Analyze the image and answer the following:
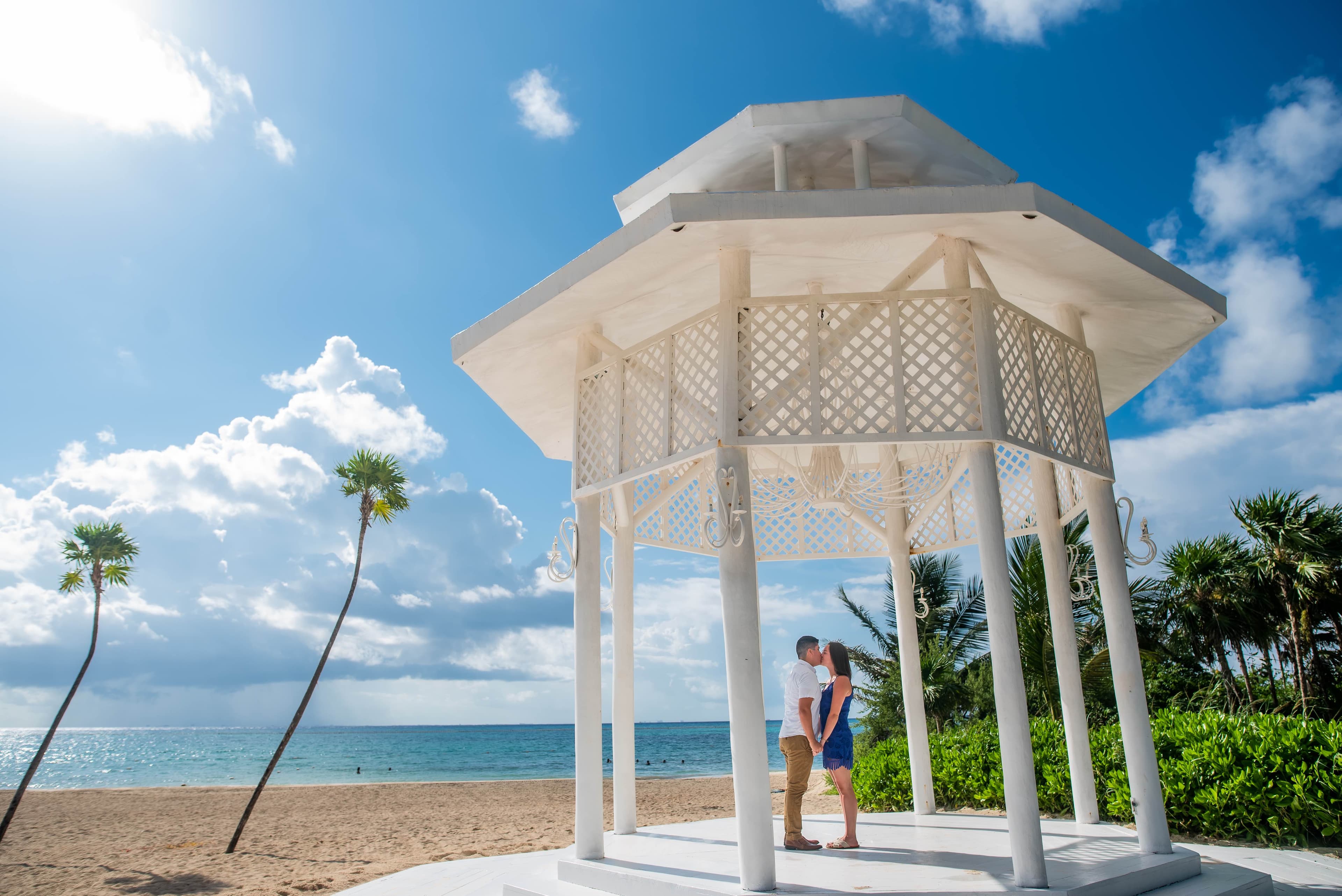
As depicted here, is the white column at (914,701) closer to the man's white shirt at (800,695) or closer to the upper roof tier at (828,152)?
the man's white shirt at (800,695)

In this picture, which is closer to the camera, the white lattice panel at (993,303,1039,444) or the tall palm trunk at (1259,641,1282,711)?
the white lattice panel at (993,303,1039,444)

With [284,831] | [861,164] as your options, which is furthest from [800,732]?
[284,831]

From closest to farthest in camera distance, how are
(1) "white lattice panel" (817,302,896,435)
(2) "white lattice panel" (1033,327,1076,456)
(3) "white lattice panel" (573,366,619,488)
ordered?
(1) "white lattice panel" (817,302,896,435), (2) "white lattice panel" (1033,327,1076,456), (3) "white lattice panel" (573,366,619,488)

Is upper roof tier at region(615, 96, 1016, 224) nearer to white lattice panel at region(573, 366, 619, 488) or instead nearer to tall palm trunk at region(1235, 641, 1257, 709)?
white lattice panel at region(573, 366, 619, 488)

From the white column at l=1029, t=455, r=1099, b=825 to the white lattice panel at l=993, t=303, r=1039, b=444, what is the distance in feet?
4.84

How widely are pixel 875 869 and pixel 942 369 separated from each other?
9.56 ft

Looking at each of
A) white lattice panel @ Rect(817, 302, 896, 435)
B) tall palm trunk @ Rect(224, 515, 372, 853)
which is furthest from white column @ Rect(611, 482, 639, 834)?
tall palm trunk @ Rect(224, 515, 372, 853)

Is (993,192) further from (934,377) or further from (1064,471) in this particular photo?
(1064,471)

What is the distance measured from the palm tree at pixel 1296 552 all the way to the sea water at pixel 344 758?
472 inches

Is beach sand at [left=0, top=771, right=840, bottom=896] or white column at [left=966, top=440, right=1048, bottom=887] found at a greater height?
white column at [left=966, top=440, right=1048, bottom=887]

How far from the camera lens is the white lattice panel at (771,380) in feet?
15.4

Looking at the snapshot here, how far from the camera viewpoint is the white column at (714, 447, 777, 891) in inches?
163

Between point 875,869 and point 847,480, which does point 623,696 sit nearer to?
point 875,869

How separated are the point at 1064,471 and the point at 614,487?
3.76 meters
